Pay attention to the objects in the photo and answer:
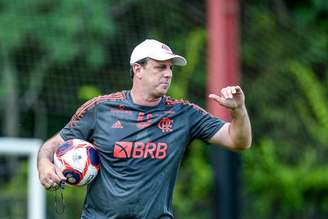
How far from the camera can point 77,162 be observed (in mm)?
6078

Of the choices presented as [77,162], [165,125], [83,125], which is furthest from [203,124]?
[77,162]

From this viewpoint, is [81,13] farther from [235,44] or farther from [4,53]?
[235,44]

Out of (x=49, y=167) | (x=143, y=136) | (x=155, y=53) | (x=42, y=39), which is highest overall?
(x=155, y=53)

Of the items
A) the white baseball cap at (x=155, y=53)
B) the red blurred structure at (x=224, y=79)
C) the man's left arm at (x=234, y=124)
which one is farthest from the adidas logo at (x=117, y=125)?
the red blurred structure at (x=224, y=79)

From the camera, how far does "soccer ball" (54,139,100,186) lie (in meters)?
6.09

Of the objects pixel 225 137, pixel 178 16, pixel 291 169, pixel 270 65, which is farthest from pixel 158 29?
pixel 225 137

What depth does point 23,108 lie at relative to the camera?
11.5m

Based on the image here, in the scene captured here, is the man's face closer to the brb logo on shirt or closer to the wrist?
the brb logo on shirt

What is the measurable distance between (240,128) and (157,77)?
550mm

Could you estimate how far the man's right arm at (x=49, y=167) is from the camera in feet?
19.6

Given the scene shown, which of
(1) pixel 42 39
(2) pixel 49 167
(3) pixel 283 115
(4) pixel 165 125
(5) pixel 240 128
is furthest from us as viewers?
(3) pixel 283 115

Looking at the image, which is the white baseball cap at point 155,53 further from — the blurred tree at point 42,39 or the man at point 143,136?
the blurred tree at point 42,39

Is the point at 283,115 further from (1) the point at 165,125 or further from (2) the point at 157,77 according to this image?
(2) the point at 157,77

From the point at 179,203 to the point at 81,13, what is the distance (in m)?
2.34
